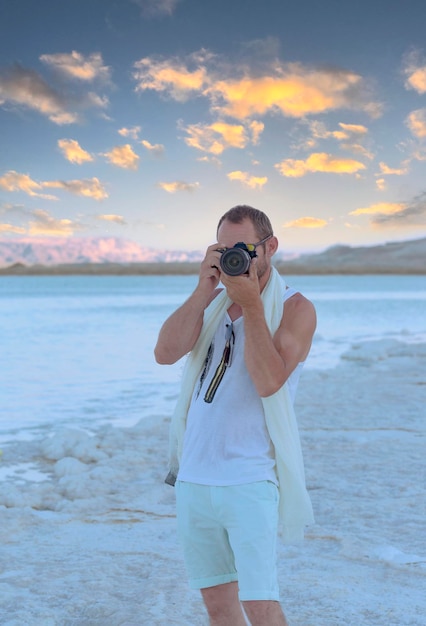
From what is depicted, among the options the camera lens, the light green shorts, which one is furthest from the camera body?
the light green shorts

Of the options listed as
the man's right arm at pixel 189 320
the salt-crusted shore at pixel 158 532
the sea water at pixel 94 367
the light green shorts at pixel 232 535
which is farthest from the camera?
the sea water at pixel 94 367

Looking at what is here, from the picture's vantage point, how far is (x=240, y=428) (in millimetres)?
2480

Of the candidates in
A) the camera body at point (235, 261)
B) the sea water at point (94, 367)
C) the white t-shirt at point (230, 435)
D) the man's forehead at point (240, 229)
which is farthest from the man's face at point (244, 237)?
the sea water at point (94, 367)

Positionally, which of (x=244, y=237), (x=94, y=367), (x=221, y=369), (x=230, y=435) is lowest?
(x=94, y=367)

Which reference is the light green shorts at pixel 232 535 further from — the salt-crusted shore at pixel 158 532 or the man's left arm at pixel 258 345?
the salt-crusted shore at pixel 158 532

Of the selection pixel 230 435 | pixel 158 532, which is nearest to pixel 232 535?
pixel 230 435

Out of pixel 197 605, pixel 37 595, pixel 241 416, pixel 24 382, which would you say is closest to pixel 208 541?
pixel 241 416

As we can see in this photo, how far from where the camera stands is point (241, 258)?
2412 mm

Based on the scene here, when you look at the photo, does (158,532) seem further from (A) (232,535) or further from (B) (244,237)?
(B) (244,237)

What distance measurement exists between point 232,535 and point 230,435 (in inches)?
13.0

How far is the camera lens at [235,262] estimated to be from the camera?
7.86 ft

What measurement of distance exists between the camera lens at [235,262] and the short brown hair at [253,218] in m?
0.19

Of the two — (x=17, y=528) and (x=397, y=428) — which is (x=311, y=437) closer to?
(x=397, y=428)

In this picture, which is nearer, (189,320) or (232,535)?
(232,535)
